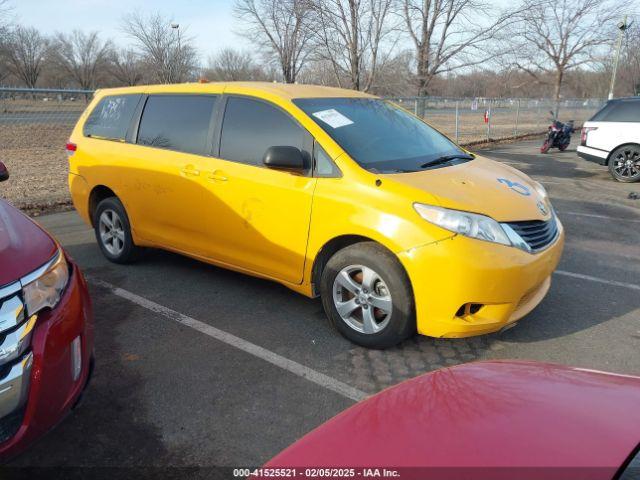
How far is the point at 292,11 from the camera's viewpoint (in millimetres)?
12117

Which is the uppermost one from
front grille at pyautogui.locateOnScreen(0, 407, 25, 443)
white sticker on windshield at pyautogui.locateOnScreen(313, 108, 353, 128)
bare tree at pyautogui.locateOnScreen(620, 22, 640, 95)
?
bare tree at pyautogui.locateOnScreen(620, 22, 640, 95)

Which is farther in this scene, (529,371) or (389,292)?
(389,292)

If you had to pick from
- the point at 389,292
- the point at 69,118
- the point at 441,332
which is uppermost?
the point at 69,118

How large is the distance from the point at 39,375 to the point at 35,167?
32.9 ft

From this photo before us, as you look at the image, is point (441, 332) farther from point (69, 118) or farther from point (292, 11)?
point (292, 11)

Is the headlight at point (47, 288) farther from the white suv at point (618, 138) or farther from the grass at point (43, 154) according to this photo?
the white suv at point (618, 138)

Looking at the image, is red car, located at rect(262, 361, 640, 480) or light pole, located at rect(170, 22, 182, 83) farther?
light pole, located at rect(170, 22, 182, 83)

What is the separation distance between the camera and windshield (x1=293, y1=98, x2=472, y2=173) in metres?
3.62

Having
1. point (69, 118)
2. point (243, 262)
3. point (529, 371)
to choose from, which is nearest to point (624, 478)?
point (529, 371)

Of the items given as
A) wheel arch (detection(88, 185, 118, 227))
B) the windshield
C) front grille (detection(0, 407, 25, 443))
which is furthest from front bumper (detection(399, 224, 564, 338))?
wheel arch (detection(88, 185, 118, 227))

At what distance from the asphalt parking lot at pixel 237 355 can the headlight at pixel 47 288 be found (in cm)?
79

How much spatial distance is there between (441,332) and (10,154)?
12707 millimetres

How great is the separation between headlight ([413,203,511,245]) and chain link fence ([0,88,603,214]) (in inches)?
250

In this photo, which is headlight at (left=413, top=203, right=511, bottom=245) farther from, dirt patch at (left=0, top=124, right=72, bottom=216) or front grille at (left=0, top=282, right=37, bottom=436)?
dirt patch at (left=0, top=124, right=72, bottom=216)
